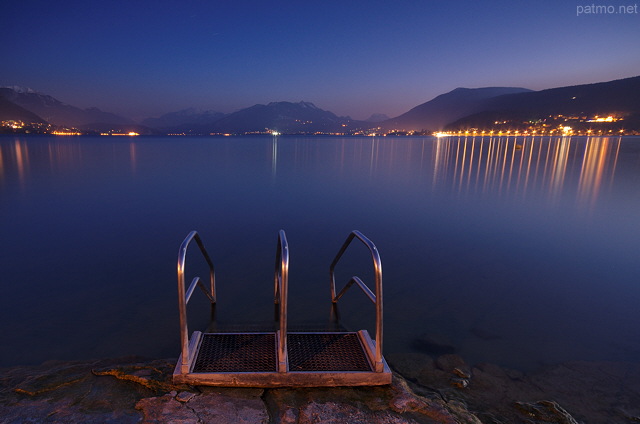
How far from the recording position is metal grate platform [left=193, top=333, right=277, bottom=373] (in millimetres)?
3498

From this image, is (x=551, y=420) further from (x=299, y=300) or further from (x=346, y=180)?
(x=346, y=180)

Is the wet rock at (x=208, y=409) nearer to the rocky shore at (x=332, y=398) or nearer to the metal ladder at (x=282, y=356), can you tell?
the rocky shore at (x=332, y=398)

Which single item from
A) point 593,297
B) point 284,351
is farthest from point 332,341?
point 593,297

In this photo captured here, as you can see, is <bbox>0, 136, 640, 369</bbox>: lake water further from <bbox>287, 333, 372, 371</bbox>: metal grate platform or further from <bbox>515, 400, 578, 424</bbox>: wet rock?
<bbox>287, 333, 372, 371</bbox>: metal grate platform

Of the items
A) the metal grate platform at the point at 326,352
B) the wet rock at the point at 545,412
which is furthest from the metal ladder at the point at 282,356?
the wet rock at the point at 545,412

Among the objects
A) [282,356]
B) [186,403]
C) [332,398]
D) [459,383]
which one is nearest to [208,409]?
[186,403]

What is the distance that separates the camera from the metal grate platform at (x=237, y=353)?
3498 millimetres

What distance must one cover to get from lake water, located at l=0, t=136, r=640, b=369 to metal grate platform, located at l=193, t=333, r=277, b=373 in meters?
1.13

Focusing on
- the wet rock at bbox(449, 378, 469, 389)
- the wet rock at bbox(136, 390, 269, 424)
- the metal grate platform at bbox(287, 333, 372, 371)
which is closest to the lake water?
the wet rock at bbox(449, 378, 469, 389)

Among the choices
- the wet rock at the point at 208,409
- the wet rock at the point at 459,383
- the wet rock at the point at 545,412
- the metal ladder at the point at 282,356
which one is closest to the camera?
the wet rock at the point at 208,409

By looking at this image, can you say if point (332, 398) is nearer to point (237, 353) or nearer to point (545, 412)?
point (237, 353)

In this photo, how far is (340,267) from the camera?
26.3ft

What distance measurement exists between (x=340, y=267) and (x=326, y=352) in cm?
419

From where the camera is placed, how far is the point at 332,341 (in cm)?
412
